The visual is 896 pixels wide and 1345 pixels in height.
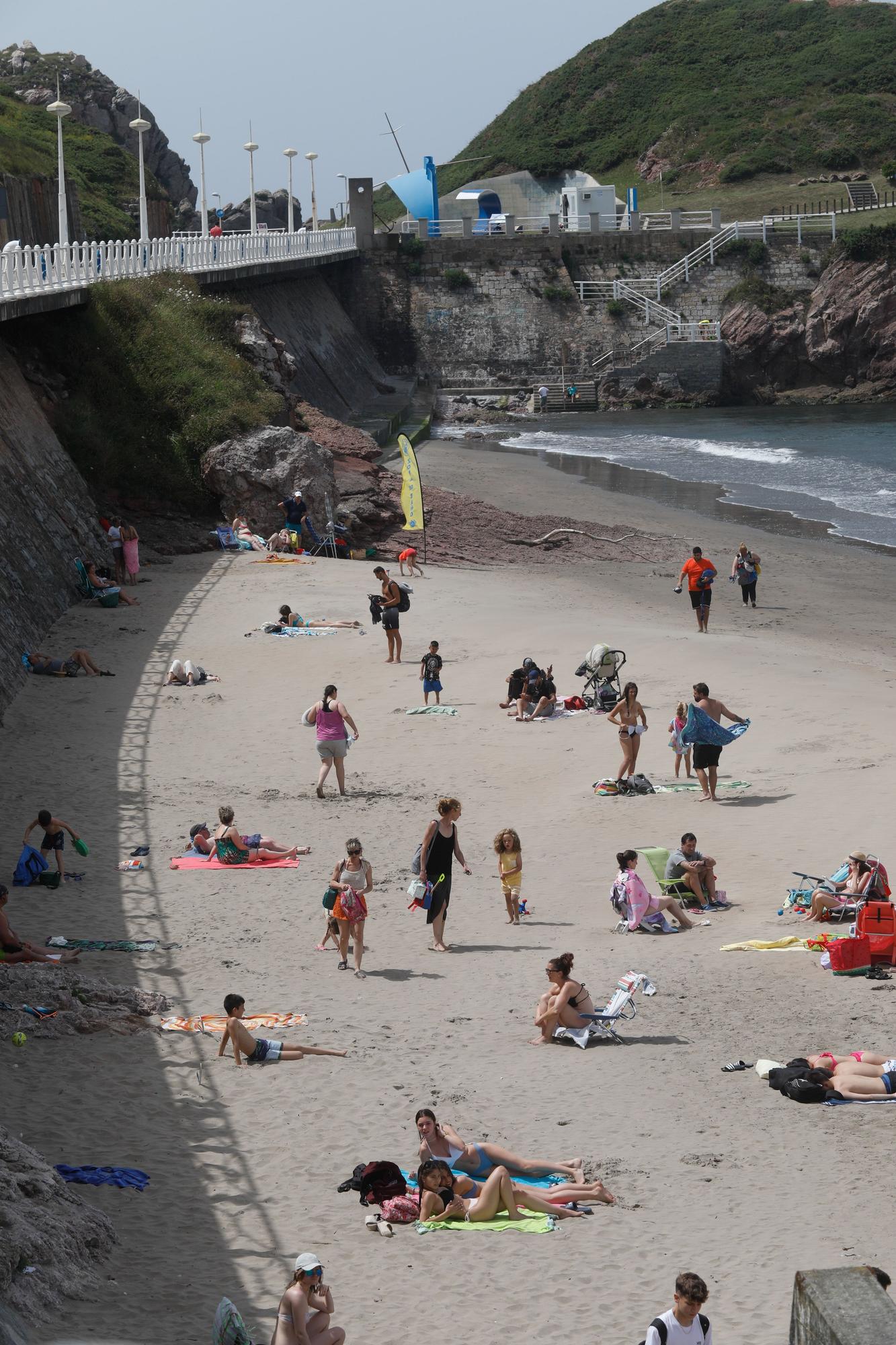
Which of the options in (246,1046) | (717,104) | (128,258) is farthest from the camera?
(717,104)

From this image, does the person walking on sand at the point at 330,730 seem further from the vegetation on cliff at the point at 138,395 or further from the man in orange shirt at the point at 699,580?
the vegetation on cliff at the point at 138,395

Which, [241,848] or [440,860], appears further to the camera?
[241,848]

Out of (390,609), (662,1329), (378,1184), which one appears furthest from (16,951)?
(390,609)

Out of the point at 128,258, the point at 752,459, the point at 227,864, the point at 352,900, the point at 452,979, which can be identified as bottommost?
the point at 452,979

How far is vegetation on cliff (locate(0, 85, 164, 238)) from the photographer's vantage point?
55312 mm

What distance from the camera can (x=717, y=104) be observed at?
305ft

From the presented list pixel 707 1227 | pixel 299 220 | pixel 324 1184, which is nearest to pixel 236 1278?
pixel 324 1184

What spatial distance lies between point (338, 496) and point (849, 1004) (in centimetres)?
2100

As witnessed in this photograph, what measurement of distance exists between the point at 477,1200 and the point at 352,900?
11.7 feet

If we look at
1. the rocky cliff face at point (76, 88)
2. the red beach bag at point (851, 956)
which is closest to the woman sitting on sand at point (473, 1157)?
the red beach bag at point (851, 956)

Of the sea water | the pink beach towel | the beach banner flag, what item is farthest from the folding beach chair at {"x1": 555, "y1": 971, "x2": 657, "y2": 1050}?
the sea water

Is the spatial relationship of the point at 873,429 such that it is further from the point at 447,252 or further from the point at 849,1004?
the point at 849,1004

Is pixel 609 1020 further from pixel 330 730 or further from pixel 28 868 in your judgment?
pixel 330 730

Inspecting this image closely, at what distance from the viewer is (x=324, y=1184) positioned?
7.95m
